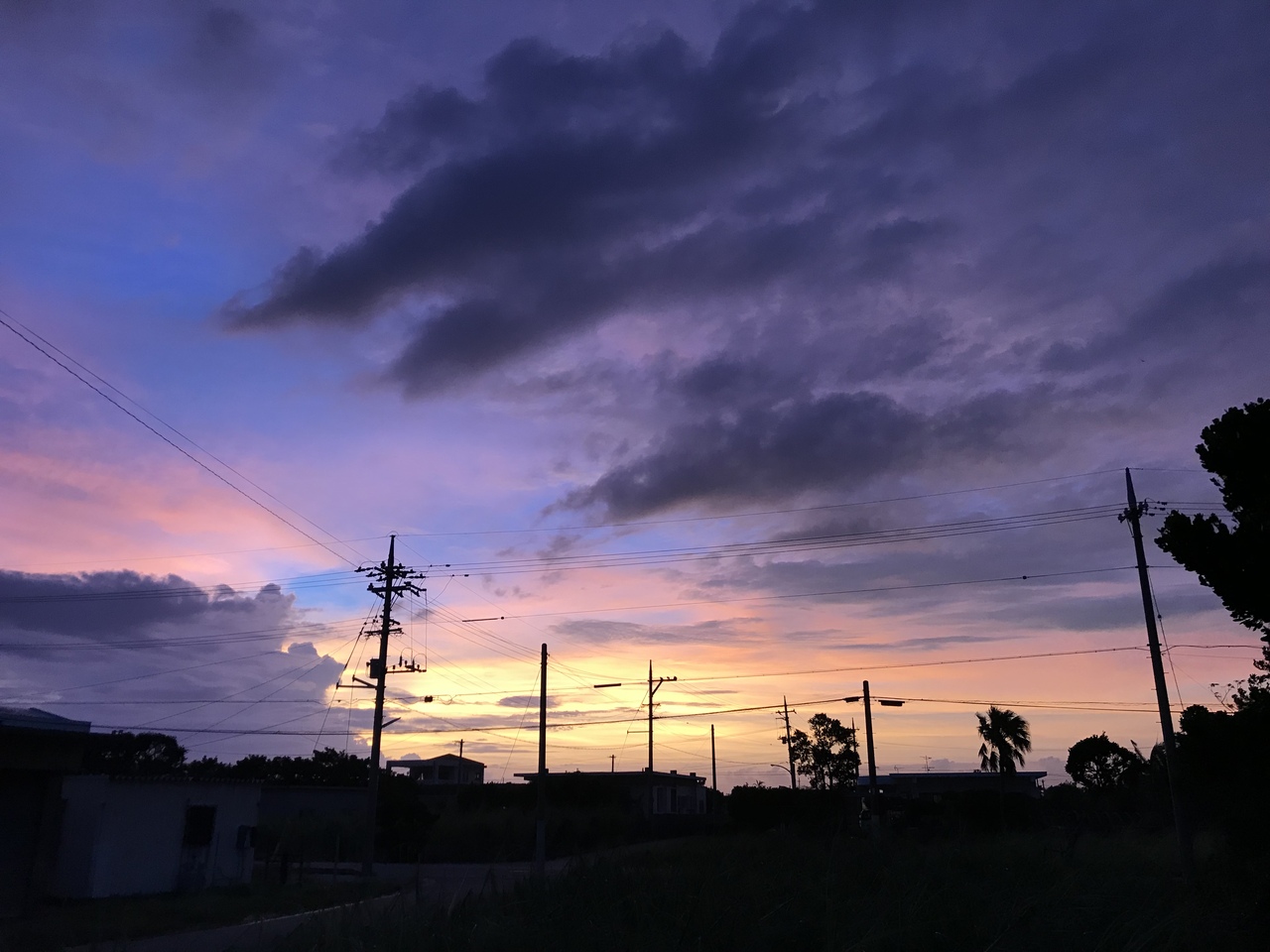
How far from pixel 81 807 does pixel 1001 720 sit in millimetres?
50047

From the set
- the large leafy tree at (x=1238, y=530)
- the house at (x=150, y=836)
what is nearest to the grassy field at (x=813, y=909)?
the large leafy tree at (x=1238, y=530)

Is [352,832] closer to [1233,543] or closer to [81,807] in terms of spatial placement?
[81,807]

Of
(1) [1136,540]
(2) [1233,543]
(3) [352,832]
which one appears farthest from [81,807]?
(1) [1136,540]

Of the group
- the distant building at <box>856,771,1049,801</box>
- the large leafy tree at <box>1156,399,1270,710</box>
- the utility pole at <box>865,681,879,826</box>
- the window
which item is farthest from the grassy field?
the distant building at <box>856,771,1049,801</box>

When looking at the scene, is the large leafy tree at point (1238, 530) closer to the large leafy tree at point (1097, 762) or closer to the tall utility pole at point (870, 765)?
the tall utility pole at point (870, 765)

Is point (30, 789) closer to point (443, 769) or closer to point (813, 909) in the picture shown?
point (813, 909)

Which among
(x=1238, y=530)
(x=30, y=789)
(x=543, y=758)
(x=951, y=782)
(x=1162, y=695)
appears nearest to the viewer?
(x=1238, y=530)

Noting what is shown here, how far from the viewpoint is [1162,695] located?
27.6 meters

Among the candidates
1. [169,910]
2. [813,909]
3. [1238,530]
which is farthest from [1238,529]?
[169,910]

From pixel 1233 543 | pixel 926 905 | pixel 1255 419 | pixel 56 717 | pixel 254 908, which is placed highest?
pixel 1255 419

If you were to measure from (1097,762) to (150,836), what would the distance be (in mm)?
50082

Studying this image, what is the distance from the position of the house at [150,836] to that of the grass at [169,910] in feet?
3.40

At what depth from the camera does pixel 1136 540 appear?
98.7 ft

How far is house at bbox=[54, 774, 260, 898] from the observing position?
2692 centimetres
